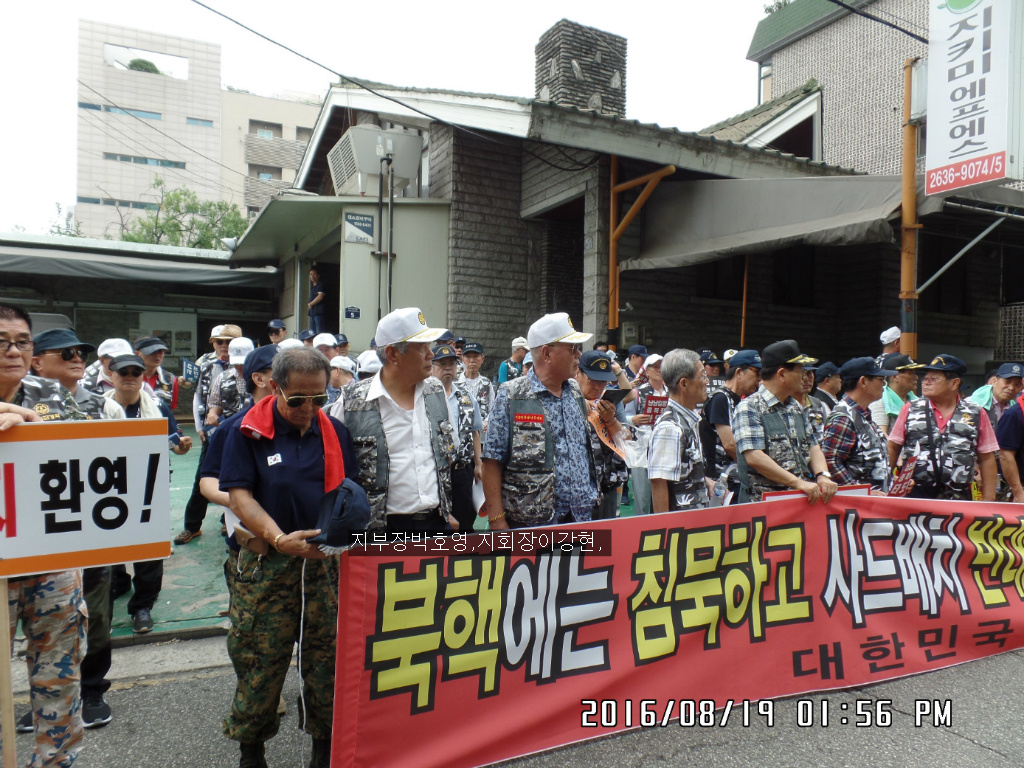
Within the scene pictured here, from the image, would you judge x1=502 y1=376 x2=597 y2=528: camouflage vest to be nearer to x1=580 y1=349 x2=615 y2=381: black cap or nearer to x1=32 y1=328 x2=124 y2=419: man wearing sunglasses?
x1=580 y1=349 x2=615 y2=381: black cap

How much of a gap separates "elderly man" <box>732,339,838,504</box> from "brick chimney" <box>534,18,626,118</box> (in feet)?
25.2

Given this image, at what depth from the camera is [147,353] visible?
5793mm

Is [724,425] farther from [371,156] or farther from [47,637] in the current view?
[371,156]

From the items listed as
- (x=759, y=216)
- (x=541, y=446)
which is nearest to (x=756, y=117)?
(x=759, y=216)

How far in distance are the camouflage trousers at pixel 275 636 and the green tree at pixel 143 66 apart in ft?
244

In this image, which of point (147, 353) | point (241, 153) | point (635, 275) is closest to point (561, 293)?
point (635, 275)

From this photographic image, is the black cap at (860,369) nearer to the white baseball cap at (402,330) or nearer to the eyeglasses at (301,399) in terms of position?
the white baseball cap at (402,330)

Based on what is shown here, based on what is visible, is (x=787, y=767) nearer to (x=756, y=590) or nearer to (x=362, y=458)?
(x=756, y=590)

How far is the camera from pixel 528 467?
3.40 meters

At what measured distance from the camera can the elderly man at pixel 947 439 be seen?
4.71 m

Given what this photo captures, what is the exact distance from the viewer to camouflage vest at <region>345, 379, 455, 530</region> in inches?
116

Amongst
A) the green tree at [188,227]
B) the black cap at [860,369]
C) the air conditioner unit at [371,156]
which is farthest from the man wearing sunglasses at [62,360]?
the green tree at [188,227]

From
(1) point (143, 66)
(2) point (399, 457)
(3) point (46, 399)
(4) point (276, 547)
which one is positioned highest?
(1) point (143, 66)
